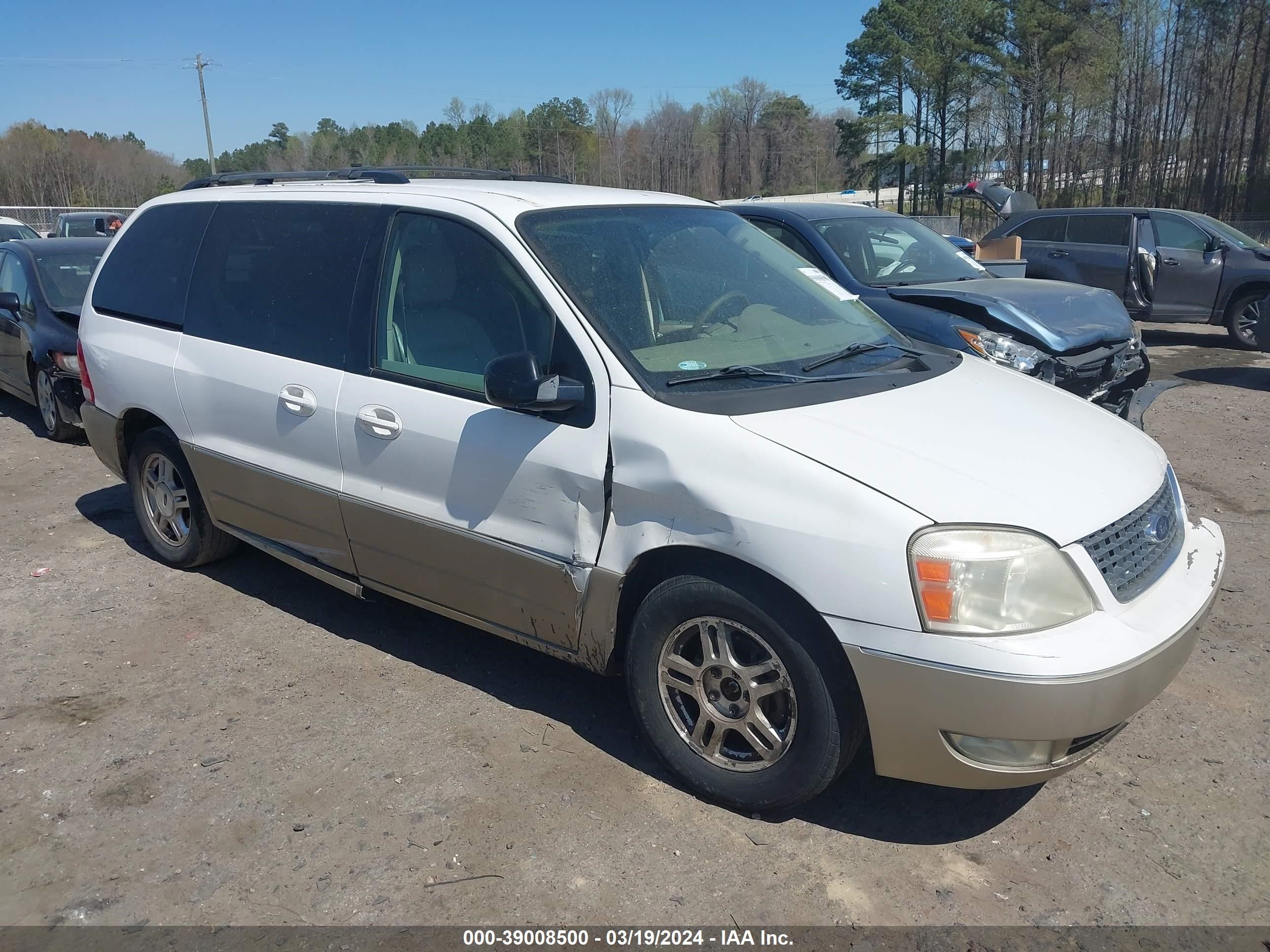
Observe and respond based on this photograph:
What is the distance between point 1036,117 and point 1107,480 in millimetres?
44031

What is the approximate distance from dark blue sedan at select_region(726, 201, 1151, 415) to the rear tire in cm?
398

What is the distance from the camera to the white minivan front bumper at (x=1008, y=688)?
8.66ft

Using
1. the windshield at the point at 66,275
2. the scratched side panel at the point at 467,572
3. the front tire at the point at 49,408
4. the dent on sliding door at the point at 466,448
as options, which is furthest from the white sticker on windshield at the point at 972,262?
the front tire at the point at 49,408

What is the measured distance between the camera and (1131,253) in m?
13.2

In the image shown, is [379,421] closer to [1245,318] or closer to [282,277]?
[282,277]

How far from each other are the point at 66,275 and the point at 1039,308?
26.3 feet

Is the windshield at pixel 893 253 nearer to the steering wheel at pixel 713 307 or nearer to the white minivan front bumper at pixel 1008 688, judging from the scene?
the steering wheel at pixel 713 307

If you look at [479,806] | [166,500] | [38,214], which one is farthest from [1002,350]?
[38,214]

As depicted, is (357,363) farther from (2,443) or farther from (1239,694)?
(2,443)

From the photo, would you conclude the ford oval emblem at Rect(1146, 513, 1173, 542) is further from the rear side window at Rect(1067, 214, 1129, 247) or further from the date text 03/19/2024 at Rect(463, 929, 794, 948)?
the rear side window at Rect(1067, 214, 1129, 247)

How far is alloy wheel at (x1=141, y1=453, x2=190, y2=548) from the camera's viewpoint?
202 inches

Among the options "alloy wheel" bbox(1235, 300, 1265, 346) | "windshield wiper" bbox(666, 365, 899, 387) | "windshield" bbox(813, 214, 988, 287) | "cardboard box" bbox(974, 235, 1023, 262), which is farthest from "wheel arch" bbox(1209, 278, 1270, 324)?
"windshield wiper" bbox(666, 365, 899, 387)

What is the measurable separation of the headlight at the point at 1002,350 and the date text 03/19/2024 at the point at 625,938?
4.74m

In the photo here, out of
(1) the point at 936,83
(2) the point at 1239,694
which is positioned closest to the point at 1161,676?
(2) the point at 1239,694
